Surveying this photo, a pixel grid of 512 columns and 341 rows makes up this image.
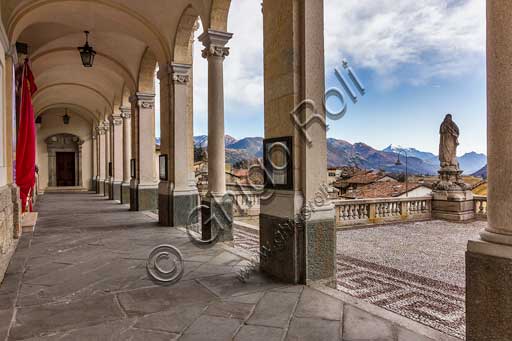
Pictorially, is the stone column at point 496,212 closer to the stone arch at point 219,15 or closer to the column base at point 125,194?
the stone arch at point 219,15

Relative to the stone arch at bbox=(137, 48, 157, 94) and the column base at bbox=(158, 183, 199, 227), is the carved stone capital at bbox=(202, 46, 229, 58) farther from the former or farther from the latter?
the stone arch at bbox=(137, 48, 157, 94)

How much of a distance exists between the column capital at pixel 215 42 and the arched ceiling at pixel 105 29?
0.17 metres

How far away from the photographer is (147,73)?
10.3m

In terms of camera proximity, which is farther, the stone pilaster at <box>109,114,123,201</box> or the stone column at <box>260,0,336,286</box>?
the stone pilaster at <box>109,114,123,201</box>

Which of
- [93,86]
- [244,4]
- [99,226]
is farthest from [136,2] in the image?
[93,86]

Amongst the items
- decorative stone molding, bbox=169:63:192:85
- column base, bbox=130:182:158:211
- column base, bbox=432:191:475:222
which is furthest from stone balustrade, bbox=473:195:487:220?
column base, bbox=130:182:158:211

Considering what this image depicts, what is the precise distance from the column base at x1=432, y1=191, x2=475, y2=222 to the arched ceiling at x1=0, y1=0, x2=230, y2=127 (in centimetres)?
877

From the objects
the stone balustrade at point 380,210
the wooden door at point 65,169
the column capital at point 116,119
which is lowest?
the stone balustrade at point 380,210

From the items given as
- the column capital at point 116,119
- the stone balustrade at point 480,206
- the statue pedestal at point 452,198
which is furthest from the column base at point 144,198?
the stone balustrade at point 480,206

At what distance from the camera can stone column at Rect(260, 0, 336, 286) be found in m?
3.60

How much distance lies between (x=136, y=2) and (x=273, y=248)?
6.26 meters

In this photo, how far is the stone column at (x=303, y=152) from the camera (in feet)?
11.8

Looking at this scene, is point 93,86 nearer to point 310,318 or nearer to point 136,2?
point 136,2

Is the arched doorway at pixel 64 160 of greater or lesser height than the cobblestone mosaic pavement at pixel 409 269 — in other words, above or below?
above
